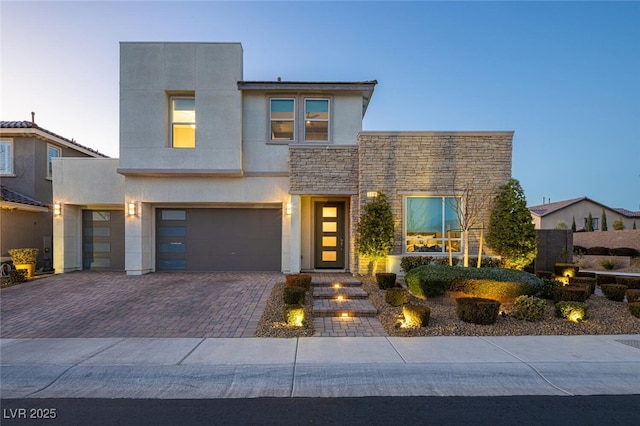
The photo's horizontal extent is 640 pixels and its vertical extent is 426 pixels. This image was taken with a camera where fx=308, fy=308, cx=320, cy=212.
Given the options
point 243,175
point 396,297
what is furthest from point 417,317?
point 243,175

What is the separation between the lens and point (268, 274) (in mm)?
11070

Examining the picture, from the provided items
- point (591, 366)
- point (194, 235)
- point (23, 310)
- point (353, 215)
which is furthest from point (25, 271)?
point (591, 366)

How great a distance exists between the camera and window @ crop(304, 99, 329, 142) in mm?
11367

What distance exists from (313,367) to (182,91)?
1016 cm

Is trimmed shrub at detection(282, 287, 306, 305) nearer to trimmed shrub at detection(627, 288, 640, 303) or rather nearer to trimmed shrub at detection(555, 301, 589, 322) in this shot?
trimmed shrub at detection(555, 301, 589, 322)

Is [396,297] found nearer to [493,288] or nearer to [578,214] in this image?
[493,288]

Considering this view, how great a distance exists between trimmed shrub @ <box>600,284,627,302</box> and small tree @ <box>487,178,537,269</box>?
1.82 meters

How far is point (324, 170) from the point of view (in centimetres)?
1047

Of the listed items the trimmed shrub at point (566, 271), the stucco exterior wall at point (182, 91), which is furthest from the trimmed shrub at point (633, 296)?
the stucco exterior wall at point (182, 91)

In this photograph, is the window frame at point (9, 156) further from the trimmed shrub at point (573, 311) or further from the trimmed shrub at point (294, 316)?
the trimmed shrub at point (573, 311)

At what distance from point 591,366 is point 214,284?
28.7 feet

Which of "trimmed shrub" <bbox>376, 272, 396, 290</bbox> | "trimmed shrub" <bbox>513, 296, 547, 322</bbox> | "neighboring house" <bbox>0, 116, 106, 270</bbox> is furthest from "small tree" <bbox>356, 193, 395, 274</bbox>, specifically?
"neighboring house" <bbox>0, 116, 106, 270</bbox>

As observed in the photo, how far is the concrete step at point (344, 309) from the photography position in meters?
6.85

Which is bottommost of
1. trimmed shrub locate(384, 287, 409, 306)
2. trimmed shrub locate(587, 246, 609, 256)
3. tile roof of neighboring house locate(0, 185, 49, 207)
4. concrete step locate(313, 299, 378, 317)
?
trimmed shrub locate(587, 246, 609, 256)
